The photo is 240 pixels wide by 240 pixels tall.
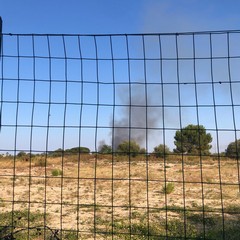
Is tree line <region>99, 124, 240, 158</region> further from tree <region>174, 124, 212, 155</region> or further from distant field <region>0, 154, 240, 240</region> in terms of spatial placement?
distant field <region>0, 154, 240, 240</region>

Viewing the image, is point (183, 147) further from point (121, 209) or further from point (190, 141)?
point (121, 209)

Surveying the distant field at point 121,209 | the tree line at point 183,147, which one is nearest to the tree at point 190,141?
the tree line at point 183,147

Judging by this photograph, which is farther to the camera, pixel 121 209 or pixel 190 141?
pixel 121 209

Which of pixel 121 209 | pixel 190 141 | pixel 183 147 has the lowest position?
pixel 121 209

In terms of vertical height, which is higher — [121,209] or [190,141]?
[190,141]

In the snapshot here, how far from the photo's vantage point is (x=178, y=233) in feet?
19.0

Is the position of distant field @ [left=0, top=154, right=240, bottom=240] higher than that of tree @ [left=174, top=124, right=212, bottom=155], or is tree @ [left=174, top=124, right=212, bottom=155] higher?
tree @ [left=174, top=124, right=212, bottom=155]

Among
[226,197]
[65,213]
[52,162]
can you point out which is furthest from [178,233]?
[52,162]

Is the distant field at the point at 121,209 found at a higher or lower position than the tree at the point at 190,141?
lower

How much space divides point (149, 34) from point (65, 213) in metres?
5.62

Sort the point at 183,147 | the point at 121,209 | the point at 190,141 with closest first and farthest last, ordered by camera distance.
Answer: the point at 183,147
the point at 190,141
the point at 121,209

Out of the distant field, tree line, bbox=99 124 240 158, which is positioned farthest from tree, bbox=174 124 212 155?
the distant field

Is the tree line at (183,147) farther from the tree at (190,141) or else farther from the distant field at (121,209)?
the distant field at (121,209)

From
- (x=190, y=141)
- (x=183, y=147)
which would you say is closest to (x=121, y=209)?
(x=190, y=141)
